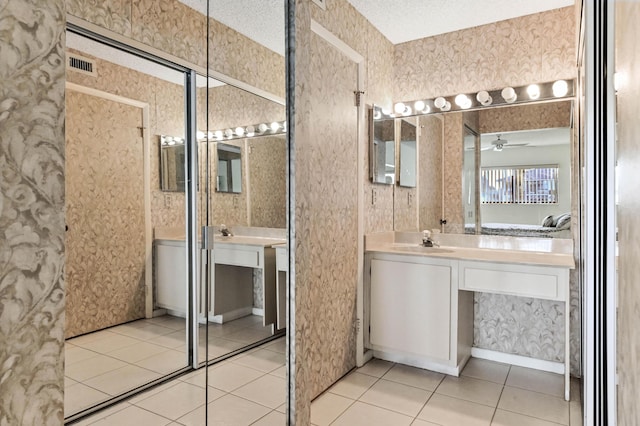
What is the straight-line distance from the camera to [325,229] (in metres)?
2.49

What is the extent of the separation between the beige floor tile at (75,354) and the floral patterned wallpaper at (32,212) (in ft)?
0.67

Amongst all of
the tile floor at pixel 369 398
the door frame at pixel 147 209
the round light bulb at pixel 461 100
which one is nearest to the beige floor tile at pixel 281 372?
the tile floor at pixel 369 398

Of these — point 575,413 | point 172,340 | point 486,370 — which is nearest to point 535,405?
point 575,413

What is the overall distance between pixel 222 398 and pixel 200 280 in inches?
21.3

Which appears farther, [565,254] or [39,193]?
[565,254]

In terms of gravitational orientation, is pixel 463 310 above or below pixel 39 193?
below

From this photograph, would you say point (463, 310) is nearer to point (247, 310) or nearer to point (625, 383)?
point (247, 310)

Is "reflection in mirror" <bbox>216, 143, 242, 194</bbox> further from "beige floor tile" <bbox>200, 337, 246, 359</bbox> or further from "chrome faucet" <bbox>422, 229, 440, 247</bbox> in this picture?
"chrome faucet" <bbox>422, 229, 440, 247</bbox>

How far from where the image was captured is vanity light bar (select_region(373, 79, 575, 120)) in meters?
2.78

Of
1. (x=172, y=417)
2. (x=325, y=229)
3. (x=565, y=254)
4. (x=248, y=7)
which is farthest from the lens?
(x=565, y=254)

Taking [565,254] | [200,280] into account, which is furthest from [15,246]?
[565,254]

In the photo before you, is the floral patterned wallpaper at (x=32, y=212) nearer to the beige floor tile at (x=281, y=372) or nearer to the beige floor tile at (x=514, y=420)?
the beige floor tile at (x=281, y=372)

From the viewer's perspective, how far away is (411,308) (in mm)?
2785

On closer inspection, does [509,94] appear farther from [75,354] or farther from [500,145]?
[75,354]
